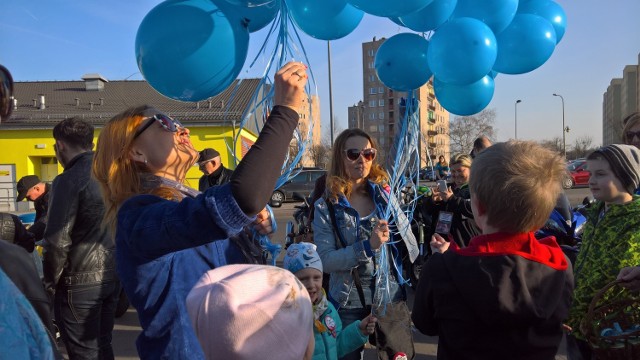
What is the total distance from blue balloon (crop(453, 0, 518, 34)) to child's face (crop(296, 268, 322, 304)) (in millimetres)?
1840

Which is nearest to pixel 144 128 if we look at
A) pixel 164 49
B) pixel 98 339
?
pixel 164 49

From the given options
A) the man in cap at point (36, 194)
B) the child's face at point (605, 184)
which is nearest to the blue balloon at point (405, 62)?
the child's face at point (605, 184)

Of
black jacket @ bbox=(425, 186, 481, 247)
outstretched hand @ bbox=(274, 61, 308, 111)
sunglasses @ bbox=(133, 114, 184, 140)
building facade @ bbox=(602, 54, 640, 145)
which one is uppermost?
building facade @ bbox=(602, 54, 640, 145)

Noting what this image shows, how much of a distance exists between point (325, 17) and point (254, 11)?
0.43 meters

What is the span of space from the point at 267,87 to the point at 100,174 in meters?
0.88

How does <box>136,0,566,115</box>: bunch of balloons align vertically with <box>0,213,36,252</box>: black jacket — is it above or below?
above

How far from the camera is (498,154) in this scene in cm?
152

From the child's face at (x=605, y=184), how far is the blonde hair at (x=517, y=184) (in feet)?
3.61

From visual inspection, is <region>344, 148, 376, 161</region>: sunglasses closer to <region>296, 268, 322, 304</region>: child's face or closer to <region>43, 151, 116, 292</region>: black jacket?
<region>296, 268, 322, 304</region>: child's face

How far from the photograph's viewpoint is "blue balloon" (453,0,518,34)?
263cm

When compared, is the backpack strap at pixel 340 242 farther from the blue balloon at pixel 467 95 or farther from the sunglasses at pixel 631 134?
the sunglasses at pixel 631 134

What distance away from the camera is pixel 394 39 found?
9.60 feet

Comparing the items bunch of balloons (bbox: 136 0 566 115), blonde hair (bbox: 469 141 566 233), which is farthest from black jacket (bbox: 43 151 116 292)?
blonde hair (bbox: 469 141 566 233)

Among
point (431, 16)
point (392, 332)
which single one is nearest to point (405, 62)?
point (431, 16)
